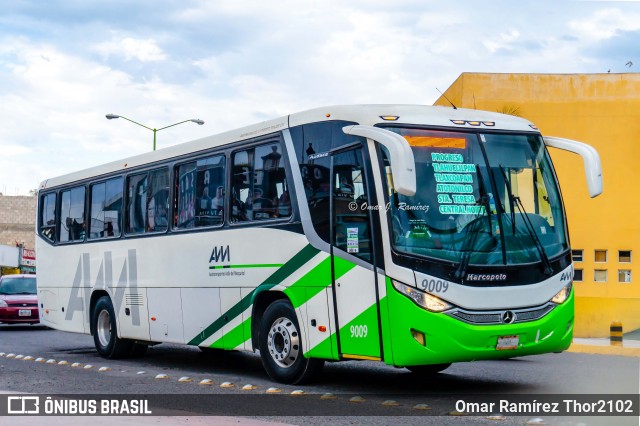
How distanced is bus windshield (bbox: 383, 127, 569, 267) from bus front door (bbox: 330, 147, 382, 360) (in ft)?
1.45

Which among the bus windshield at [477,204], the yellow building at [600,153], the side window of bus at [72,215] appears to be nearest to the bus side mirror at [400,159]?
the bus windshield at [477,204]

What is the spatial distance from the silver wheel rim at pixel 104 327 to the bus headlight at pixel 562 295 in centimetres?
876

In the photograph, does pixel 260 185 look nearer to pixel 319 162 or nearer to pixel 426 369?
pixel 319 162

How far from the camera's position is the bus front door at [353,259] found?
10.5m

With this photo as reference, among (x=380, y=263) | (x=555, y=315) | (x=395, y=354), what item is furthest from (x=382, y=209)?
(x=555, y=315)

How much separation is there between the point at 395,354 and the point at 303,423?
1651 mm

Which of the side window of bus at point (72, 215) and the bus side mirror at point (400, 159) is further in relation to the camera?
the side window of bus at point (72, 215)

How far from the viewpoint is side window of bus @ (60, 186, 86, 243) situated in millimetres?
18097

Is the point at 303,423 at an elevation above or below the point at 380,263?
below

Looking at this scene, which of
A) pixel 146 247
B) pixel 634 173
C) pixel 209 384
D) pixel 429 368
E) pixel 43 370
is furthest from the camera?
pixel 634 173

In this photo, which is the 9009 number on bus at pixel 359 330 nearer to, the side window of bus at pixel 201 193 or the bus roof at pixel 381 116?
the bus roof at pixel 381 116

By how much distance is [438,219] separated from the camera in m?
10.3

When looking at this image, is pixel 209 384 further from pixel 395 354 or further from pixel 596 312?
pixel 596 312

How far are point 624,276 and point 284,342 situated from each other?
3109 centimetres
